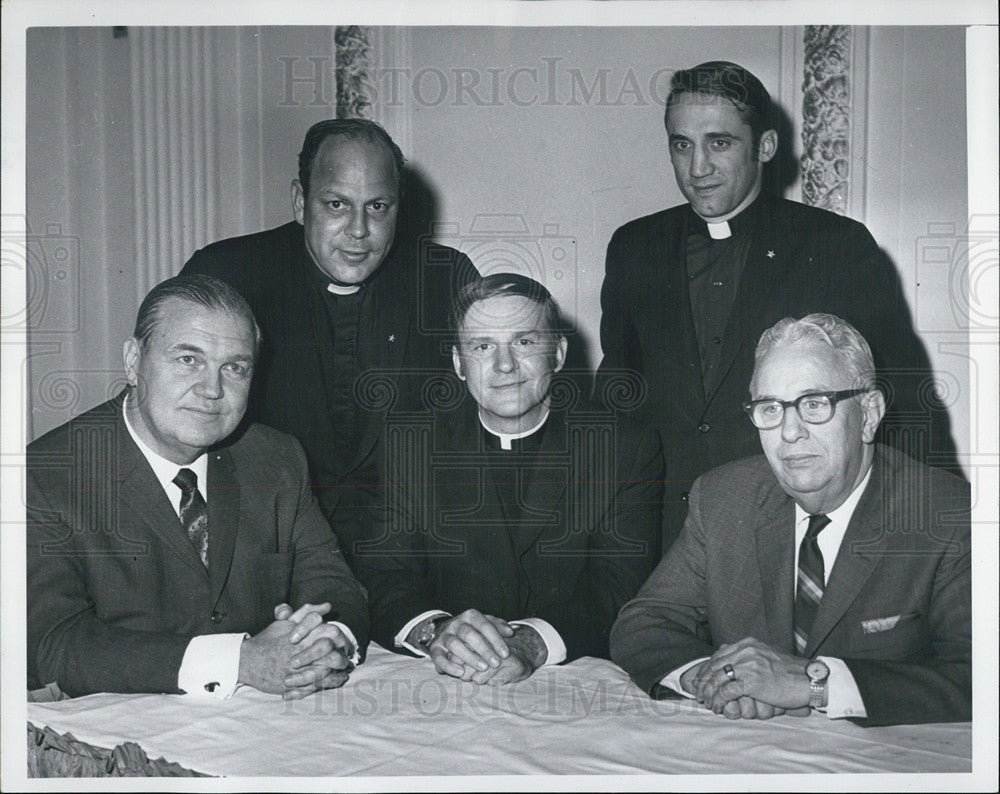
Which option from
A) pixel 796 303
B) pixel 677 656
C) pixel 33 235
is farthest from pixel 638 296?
pixel 33 235

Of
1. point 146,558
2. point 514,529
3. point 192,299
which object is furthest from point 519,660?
point 192,299

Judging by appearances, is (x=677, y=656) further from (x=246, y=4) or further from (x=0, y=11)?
(x=0, y=11)

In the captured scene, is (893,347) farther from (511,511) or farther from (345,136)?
(345,136)

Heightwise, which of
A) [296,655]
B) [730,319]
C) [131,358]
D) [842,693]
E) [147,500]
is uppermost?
[730,319]

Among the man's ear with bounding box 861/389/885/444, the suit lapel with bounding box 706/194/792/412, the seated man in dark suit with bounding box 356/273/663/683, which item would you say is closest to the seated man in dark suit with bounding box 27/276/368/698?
the seated man in dark suit with bounding box 356/273/663/683

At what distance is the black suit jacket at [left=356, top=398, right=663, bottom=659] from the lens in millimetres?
3221

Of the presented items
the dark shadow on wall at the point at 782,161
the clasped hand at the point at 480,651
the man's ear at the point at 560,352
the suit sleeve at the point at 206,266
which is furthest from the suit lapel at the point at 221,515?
the dark shadow on wall at the point at 782,161

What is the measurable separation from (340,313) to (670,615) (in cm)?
135

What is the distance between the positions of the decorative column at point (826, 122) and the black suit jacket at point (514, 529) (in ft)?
3.09

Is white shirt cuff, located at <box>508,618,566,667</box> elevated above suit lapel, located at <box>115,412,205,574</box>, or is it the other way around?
suit lapel, located at <box>115,412,205,574</box>

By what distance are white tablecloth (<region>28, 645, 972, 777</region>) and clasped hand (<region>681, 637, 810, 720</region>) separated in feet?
0.13

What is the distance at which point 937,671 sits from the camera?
126 inches

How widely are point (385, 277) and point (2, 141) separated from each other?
1.24 m

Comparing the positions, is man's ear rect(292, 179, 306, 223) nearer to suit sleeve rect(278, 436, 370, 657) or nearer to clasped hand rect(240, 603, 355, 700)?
suit sleeve rect(278, 436, 370, 657)
